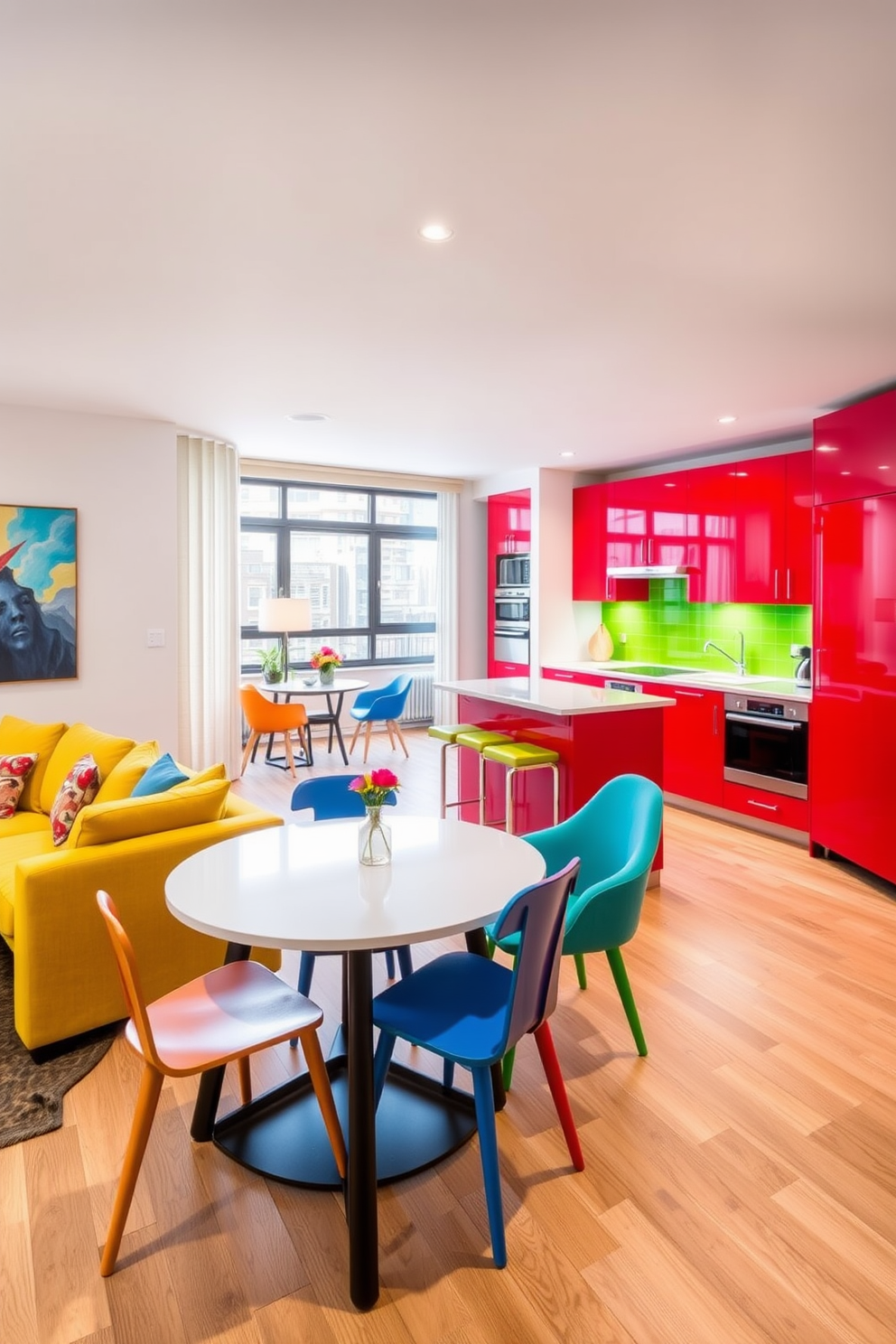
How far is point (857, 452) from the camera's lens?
3.84 metres

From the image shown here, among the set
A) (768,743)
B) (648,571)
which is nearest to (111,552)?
(648,571)

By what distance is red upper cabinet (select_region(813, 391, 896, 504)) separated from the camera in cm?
363

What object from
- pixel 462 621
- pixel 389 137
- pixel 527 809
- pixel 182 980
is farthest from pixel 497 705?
pixel 462 621

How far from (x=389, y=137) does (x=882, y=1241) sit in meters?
2.82

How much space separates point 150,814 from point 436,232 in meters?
2.06

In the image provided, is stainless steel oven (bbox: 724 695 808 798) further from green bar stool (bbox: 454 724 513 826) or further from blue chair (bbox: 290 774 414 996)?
blue chair (bbox: 290 774 414 996)

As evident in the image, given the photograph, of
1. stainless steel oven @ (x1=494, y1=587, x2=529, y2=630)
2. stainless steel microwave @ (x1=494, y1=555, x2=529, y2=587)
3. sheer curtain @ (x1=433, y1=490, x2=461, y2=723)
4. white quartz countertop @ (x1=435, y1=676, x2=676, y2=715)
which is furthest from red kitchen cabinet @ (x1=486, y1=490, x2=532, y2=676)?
white quartz countertop @ (x1=435, y1=676, x2=676, y2=715)

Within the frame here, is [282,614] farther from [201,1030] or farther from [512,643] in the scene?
[201,1030]

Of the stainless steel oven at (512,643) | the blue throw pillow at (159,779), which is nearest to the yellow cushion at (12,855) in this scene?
the blue throw pillow at (159,779)

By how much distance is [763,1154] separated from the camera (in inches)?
78.6

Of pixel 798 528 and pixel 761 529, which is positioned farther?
pixel 761 529

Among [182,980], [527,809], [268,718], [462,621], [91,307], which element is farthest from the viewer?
[462,621]

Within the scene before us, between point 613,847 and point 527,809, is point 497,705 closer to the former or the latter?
point 527,809

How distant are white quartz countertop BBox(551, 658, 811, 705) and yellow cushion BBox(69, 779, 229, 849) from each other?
3.24 metres
